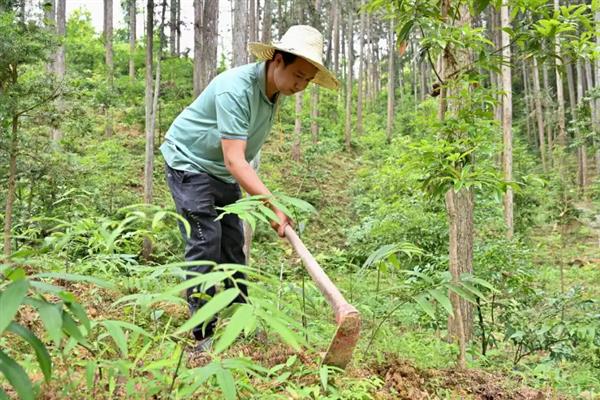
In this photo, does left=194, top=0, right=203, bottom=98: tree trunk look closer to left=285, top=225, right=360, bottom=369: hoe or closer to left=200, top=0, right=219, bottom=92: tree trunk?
left=200, top=0, right=219, bottom=92: tree trunk

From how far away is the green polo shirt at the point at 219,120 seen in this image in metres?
2.66

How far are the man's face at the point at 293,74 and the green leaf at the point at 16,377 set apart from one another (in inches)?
82.2

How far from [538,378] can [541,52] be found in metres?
1.96

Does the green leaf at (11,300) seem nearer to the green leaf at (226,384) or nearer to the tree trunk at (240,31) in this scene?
the green leaf at (226,384)

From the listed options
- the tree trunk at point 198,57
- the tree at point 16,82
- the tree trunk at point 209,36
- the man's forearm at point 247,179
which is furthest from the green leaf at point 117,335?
the tree trunk at point 198,57

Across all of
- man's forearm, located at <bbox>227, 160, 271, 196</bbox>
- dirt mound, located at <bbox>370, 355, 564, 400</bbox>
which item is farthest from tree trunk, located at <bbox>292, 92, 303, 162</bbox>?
dirt mound, located at <bbox>370, 355, 564, 400</bbox>

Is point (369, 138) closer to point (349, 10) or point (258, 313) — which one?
point (349, 10)

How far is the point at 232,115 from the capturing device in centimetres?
262

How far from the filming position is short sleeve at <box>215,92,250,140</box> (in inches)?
102

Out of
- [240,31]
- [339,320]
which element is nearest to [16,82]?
[240,31]

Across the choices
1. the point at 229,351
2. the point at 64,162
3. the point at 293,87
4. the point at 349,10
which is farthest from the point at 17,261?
the point at 349,10

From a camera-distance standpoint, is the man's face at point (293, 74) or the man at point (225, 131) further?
the man's face at point (293, 74)

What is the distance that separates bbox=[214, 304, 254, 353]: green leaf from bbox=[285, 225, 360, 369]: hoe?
0.85 metres

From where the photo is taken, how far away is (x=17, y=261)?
128cm
